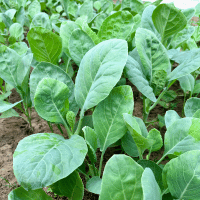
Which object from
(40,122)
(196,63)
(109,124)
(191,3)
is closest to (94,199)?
(109,124)

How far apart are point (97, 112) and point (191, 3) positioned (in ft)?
8.72

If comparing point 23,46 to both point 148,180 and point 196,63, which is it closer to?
point 196,63

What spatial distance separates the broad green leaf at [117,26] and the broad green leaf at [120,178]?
68cm

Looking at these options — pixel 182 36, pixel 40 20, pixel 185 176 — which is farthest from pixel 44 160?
pixel 182 36

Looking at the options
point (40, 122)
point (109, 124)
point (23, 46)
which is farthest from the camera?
point (40, 122)

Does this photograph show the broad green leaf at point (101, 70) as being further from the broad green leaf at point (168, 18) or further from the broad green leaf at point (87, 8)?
the broad green leaf at point (87, 8)

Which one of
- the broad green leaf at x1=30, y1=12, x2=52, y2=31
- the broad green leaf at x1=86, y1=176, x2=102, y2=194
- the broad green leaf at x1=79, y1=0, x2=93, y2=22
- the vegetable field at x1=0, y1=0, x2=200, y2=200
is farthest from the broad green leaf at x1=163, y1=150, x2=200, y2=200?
the broad green leaf at x1=79, y1=0, x2=93, y2=22

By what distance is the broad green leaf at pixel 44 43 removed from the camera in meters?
0.92

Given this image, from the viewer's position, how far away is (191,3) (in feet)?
9.09

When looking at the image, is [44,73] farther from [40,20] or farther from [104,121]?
[40,20]

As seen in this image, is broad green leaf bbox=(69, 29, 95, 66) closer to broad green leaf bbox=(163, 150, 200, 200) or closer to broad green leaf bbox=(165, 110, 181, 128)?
broad green leaf bbox=(165, 110, 181, 128)

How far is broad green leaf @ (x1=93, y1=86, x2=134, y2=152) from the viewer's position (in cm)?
79

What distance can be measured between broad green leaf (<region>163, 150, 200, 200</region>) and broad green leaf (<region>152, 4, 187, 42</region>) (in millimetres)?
670

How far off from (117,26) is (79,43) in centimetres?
23
